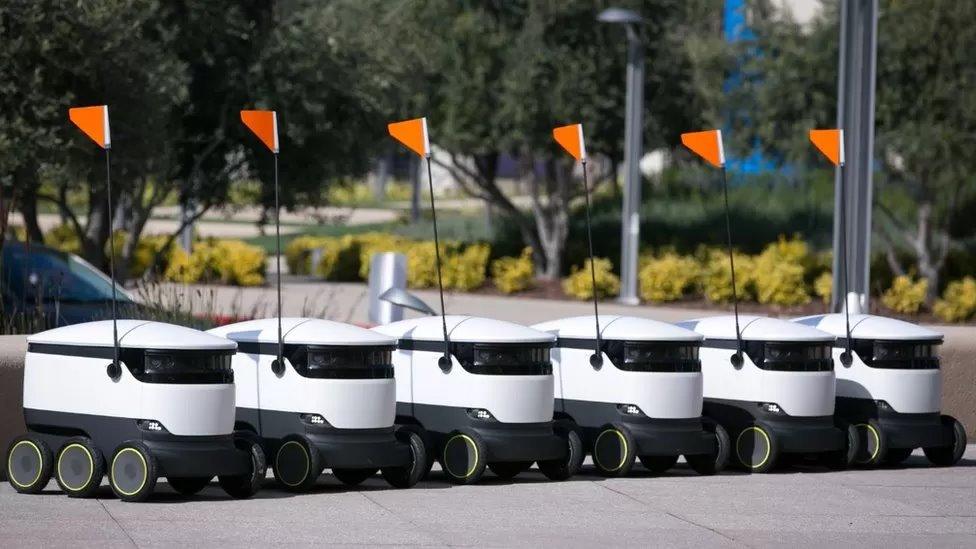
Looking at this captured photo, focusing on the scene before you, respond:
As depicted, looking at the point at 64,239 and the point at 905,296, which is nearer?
the point at 905,296

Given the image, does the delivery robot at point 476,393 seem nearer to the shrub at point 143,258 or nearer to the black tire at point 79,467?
the black tire at point 79,467

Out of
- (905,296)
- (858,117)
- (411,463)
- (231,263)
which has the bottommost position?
(411,463)

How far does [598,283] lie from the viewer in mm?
29562

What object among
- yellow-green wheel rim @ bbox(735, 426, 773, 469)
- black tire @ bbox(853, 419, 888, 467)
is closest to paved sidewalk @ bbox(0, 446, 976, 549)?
yellow-green wheel rim @ bbox(735, 426, 773, 469)

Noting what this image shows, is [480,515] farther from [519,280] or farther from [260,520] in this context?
[519,280]

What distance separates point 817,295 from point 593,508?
782 inches

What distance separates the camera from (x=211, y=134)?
22.5m

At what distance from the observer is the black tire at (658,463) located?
11117 mm

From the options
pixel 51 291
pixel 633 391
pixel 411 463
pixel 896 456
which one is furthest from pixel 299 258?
pixel 411 463

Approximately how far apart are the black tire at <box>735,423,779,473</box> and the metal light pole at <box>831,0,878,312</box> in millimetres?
4471

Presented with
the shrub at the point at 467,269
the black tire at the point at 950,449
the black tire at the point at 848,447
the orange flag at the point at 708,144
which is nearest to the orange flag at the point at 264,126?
the orange flag at the point at 708,144

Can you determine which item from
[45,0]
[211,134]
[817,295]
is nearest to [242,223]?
[817,295]

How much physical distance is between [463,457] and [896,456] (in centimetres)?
333

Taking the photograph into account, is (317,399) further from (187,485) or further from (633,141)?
(633,141)
